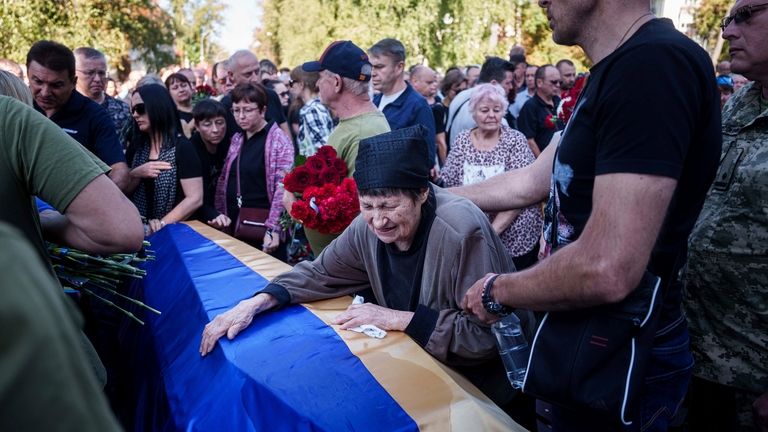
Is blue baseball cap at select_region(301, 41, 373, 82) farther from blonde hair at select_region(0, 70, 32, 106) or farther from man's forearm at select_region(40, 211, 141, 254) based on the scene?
man's forearm at select_region(40, 211, 141, 254)

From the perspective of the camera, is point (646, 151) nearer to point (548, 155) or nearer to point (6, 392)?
point (548, 155)

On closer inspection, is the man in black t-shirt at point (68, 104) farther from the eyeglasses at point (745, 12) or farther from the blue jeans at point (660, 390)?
the eyeglasses at point (745, 12)

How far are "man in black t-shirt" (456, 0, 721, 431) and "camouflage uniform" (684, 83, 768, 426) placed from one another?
0.69 m

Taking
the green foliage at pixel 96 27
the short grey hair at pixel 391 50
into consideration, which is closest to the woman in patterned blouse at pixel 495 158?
the short grey hair at pixel 391 50

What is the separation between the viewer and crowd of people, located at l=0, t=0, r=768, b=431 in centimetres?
135

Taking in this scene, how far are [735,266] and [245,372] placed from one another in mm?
1762

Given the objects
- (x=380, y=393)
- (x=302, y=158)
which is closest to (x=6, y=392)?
(x=380, y=393)

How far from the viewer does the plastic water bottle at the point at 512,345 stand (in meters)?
2.21

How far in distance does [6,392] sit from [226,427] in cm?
154

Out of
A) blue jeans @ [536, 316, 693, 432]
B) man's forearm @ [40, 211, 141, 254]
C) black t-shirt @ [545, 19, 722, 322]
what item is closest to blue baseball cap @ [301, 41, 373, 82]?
man's forearm @ [40, 211, 141, 254]

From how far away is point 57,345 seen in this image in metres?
0.60

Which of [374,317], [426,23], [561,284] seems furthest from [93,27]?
[561,284]

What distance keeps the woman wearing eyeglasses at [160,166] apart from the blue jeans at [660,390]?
3.55 m

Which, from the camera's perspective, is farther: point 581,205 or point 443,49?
point 443,49
